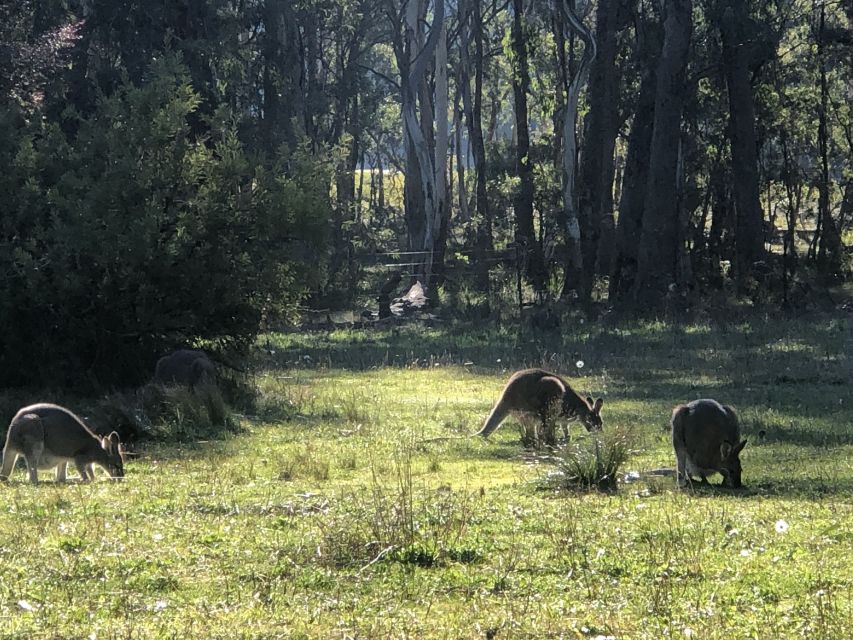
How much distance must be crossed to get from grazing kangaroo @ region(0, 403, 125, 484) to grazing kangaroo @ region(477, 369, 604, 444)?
15.1 feet

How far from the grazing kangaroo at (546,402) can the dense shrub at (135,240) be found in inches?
231

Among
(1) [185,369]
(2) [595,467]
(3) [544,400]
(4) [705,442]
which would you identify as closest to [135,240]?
(1) [185,369]

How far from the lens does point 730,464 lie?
35.4 feet

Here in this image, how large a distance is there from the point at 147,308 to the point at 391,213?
5565 centimetres

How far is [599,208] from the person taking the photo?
126ft

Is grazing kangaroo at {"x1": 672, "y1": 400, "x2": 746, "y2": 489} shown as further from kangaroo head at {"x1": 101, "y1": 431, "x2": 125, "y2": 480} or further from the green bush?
kangaroo head at {"x1": 101, "y1": 431, "x2": 125, "y2": 480}

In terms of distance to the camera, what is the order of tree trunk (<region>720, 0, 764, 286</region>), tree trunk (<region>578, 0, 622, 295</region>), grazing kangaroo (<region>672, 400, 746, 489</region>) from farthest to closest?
tree trunk (<region>578, 0, 622, 295</region>) → tree trunk (<region>720, 0, 764, 286</region>) → grazing kangaroo (<region>672, 400, 746, 489</region>)

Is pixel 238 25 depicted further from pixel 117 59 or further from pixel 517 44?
pixel 517 44

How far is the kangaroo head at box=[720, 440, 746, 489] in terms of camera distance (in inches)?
423

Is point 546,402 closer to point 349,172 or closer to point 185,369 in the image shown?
point 185,369

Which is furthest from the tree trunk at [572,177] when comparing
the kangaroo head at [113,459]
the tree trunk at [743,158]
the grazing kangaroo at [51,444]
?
the grazing kangaroo at [51,444]

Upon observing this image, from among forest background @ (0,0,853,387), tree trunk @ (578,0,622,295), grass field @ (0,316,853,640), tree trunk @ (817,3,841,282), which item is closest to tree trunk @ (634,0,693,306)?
forest background @ (0,0,853,387)

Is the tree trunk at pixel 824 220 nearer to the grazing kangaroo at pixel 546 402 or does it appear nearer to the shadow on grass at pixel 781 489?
the grazing kangaroo at pixel 546 402

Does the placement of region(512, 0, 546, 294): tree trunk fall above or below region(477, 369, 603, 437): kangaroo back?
above
